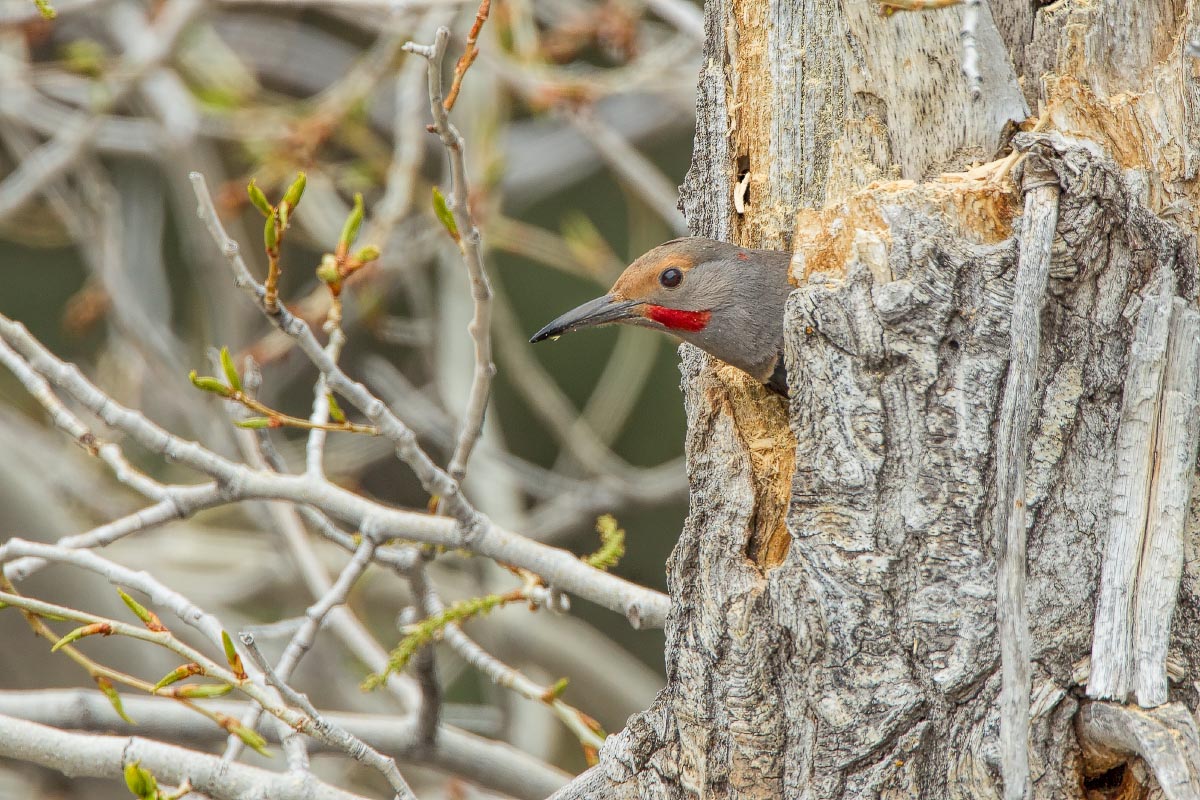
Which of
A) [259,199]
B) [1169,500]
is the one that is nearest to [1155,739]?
[1169,500]

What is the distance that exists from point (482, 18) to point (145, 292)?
528cm

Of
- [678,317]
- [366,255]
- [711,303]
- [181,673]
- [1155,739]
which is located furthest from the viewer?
[678,317]

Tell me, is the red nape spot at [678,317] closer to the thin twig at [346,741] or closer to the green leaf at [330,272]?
the green leaf at [330,272]

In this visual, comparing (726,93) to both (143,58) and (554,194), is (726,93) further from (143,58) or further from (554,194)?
(554,194)

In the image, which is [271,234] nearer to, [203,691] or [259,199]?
[259,199]

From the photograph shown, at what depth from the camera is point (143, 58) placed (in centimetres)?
516

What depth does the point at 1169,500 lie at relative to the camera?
1944 millimetres

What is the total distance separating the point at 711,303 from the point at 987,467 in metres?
1.00

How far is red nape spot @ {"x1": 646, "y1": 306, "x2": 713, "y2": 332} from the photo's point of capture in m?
2.91

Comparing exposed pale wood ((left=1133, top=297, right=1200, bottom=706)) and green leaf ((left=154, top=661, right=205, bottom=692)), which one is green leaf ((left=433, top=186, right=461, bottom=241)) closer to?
green leaf ((left=154, top=661, right=205, bottom=692))

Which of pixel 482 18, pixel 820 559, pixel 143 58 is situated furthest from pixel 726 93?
pixel 143 58

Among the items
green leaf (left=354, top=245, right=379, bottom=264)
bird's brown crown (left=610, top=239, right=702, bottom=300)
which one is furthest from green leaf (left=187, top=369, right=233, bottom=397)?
bird's brown crown (left=610, top=239, right=702, bottom=300)

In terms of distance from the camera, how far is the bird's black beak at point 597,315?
3.05 m

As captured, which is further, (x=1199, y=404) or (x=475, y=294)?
(x=475, y=294)
